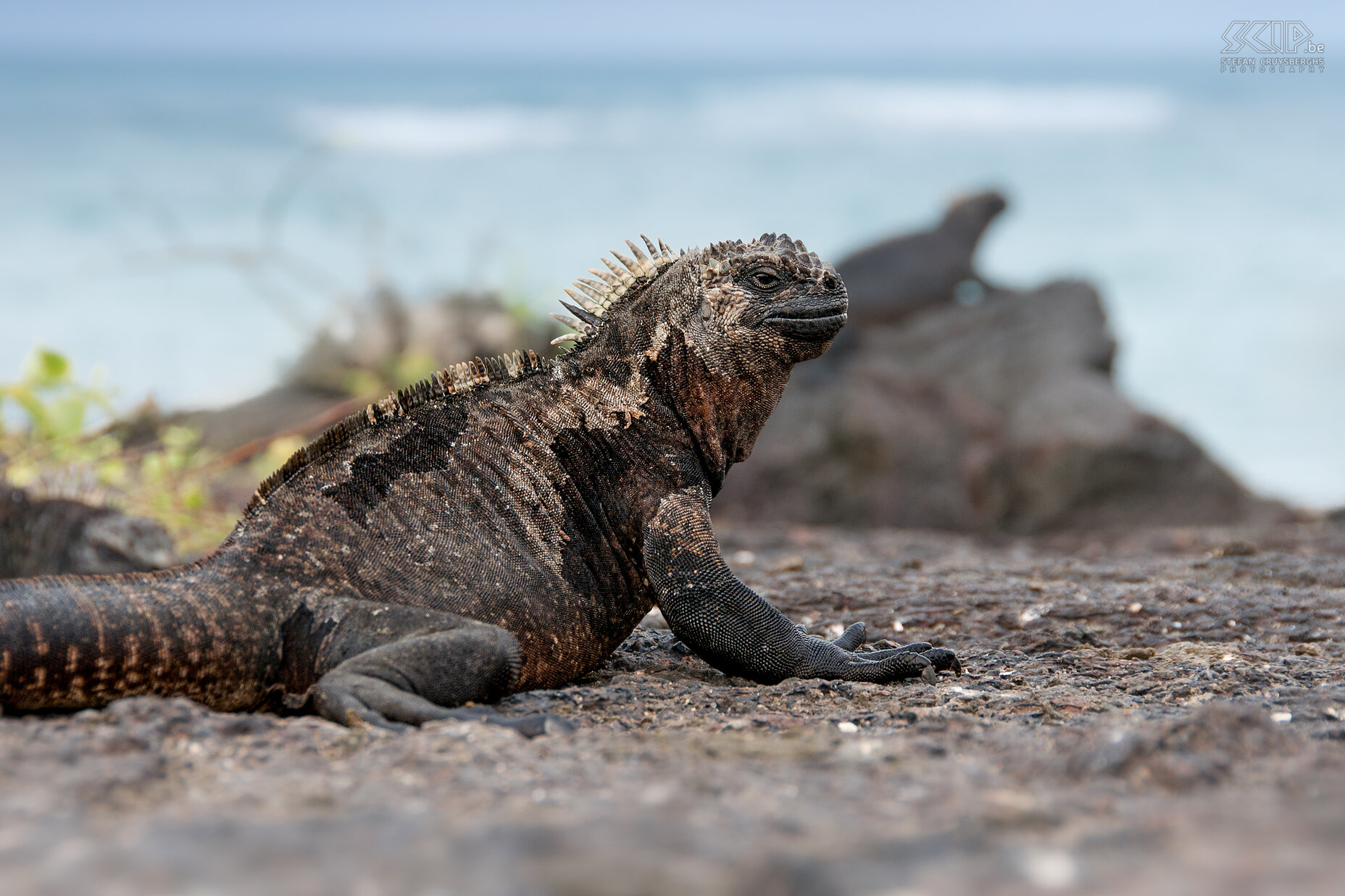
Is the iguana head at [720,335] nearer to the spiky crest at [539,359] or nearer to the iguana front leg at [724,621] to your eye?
the spiky crest at [539,359]

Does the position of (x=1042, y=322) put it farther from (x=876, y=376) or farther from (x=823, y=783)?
(x=823, y=783)

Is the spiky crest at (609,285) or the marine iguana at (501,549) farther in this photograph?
the spiky crest at (609,285)

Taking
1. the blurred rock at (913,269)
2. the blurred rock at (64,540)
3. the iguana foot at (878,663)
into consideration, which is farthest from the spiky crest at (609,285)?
the blurred rock at (913,269)

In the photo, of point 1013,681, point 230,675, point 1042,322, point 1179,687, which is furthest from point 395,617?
point 1042,322

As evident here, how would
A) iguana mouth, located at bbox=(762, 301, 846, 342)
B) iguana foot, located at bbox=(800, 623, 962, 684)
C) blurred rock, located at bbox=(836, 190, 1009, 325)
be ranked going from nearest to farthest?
iguana foot, located at bbox=(800, 623, 962, 684), iguana mouth, located at bbox=(762, 301, 846, 342), blurred rock, located at bbox=(836, 190, 1009, 325)

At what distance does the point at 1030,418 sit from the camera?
11.1 metres

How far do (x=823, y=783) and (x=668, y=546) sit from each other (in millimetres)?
1626

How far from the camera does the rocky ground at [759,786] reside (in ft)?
5.50

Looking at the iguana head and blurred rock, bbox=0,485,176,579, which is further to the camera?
blurred rock, bbox=0,485,176,579

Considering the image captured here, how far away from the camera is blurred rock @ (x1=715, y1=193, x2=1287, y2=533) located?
34.8 ft

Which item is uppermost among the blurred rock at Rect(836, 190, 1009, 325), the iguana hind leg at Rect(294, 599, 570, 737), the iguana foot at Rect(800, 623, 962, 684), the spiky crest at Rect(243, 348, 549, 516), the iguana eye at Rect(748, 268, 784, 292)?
the blurred rock at Rect(836, 190, 1009, 325)

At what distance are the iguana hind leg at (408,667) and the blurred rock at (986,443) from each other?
755 cm

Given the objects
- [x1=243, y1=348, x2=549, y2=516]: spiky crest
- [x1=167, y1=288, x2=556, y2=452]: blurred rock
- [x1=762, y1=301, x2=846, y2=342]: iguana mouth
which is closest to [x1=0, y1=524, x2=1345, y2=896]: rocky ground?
[x1=243, y1=348, x2=549, y2=516]: spiky crest

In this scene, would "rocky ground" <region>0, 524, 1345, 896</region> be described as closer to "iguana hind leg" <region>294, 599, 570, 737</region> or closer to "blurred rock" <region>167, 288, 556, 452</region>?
"iguana hind leg" <region>294, 599, 570, 737</region>
